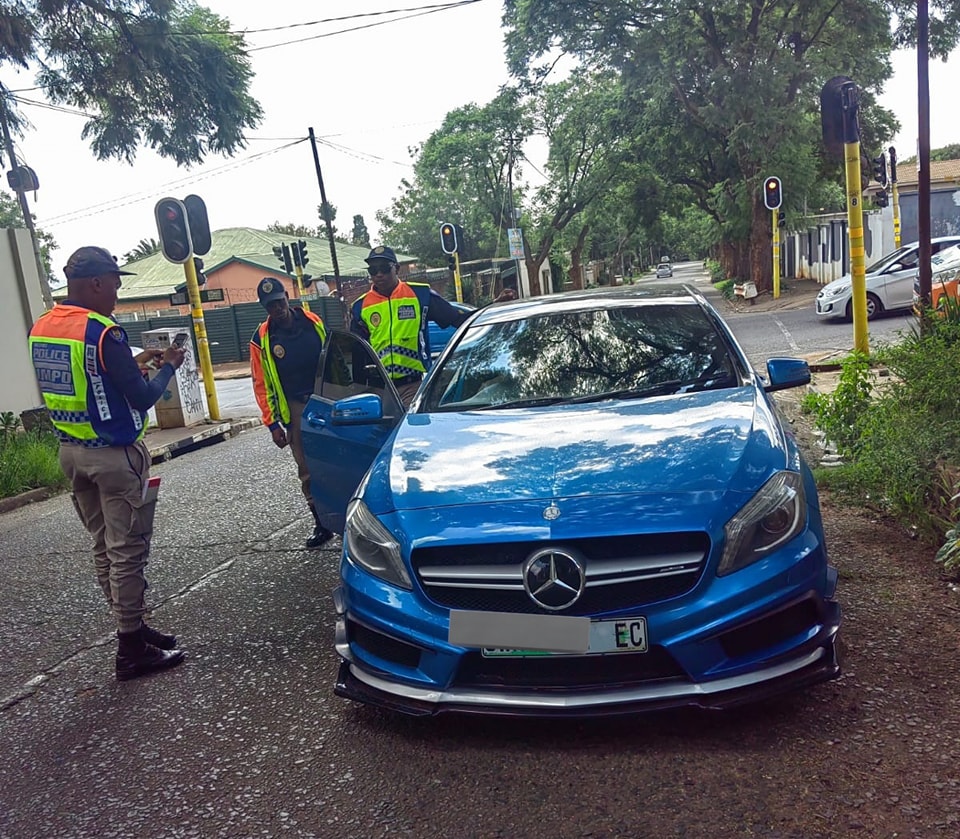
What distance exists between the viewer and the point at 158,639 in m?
4.21

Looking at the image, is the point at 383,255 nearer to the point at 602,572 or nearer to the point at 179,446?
the point at 602,572

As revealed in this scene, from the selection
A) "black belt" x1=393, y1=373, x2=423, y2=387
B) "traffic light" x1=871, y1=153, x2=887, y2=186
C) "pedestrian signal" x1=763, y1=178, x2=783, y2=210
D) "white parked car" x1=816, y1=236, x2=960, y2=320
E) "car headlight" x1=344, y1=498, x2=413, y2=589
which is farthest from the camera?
"pedestrian signal" x1=763, y1=178, x2=783, y2=210

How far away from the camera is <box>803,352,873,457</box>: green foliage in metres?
6.52

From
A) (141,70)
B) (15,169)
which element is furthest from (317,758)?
(15,169)

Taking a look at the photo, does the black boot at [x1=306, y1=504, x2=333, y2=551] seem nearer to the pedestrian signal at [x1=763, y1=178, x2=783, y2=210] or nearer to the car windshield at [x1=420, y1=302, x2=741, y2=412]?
the car windshield at [x1=420, y1=302, x2=741, y2=412]

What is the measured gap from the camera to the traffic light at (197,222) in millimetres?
12875

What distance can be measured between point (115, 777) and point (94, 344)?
1720mm

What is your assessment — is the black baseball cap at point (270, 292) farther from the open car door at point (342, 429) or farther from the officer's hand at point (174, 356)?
the officer's hand at point (174, 356)

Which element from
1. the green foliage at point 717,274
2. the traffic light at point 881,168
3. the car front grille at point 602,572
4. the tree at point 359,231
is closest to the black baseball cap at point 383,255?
the car front grille at point 602,572

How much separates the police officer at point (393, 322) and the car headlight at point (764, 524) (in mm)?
3412

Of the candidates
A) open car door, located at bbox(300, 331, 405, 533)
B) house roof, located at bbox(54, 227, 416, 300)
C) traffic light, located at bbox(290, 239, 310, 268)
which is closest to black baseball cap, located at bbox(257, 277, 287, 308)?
open car door, located at bbox(300, 331, 405, 533)

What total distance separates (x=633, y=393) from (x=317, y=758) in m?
1.96

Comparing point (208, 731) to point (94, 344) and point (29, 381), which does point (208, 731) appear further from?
point (29, 381)

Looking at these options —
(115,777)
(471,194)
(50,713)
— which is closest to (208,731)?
(115,777)
